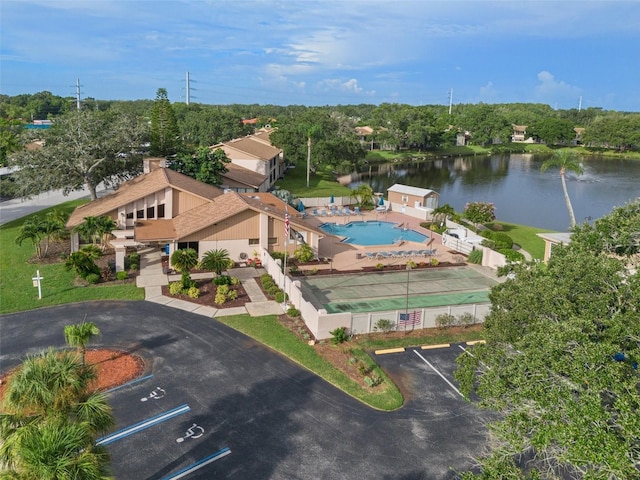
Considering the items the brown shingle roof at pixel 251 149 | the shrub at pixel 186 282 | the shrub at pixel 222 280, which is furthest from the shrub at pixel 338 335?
the brown shingle roof at pixel 251 149

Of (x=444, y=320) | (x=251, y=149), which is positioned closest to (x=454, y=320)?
(x=444, y=320)

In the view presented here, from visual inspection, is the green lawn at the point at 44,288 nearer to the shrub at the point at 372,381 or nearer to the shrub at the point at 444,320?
the shrub at the point at 372,381

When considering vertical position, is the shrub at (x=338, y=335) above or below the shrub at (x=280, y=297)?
below

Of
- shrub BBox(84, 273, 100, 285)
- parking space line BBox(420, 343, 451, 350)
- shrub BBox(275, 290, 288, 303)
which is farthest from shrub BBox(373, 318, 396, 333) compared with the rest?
shrub BBox(84, 273, 100, 285)

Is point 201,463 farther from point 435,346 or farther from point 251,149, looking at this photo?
point 251,149

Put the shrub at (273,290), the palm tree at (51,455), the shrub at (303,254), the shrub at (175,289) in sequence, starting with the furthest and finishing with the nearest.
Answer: the shrub at (303,254)
the shrub at (273,290)
the shrub at (175,289)
the palm tree at (51,455)

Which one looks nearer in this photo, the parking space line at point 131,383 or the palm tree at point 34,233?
the parking space line at point 131,383
